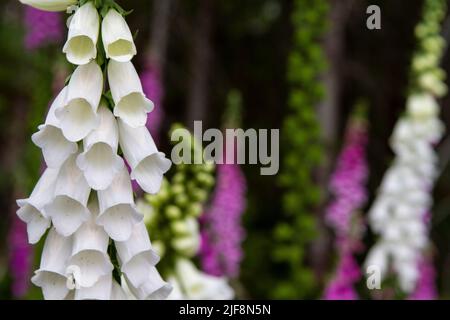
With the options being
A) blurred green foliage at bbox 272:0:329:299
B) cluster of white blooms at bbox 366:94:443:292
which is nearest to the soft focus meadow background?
blurred green foliage at bbox 272:0:329:299

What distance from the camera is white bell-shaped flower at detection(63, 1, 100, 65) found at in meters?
1.21

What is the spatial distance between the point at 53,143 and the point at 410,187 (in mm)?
2420

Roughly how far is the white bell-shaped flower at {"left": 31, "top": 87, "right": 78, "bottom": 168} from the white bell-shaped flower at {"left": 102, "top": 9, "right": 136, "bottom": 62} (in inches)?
4.6

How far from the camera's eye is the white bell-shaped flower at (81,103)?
47.6 inches

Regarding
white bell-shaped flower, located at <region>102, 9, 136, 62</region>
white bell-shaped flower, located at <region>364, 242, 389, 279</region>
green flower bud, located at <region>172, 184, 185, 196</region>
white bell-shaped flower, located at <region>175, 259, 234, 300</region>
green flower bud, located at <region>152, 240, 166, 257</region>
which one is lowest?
white bell-shaped flower, located at <region>364, 242, 389, 279</region>

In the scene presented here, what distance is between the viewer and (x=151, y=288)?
131 centimetres

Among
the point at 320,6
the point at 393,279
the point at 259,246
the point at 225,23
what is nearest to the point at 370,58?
the point at 225,23

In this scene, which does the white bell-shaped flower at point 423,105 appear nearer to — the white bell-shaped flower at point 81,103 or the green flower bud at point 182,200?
the green flower bud at point 182,200

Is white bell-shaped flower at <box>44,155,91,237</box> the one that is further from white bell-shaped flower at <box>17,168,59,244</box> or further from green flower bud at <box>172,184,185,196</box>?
green flower bud at <box>172,184,185,196</box>

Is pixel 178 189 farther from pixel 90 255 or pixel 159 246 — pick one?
pixel 90 255

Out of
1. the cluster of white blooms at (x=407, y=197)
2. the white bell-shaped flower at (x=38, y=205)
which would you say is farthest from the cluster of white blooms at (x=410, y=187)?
the white bell-shaped flower at (x=38, y=205)

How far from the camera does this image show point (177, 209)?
1.92m

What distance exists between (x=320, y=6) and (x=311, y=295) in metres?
1.27
